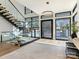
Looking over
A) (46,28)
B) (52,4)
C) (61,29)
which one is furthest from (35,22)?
(52,4)

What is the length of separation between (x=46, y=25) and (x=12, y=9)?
11.4 feet

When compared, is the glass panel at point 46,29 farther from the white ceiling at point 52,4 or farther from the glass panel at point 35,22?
the white ceiling at point 52,4

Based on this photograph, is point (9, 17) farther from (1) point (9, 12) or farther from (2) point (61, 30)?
(2) point (61, 30)

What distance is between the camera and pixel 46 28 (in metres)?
8.24

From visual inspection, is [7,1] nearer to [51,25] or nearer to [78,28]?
[51,25]

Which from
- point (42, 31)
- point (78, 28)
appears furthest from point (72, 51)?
point (42, 31)

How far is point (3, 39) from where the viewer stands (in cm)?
609

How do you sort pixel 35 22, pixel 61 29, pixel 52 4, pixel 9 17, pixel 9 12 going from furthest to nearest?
pixel 35 22, pixel 61 29, pixel 9 17, pixel 9 12, pixel 52 4

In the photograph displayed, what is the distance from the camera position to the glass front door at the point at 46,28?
7.96 meters

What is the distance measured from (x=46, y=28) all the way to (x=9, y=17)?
3546 mm

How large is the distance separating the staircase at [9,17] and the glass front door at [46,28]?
215 centimetres

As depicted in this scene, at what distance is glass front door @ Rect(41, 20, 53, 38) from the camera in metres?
7.96

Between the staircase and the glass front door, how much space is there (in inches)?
84.7

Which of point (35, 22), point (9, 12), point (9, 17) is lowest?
point (35, 22)
